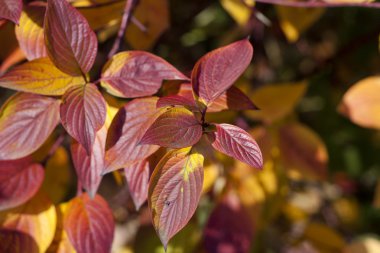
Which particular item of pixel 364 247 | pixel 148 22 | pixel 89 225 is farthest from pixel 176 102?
pixel 364 247

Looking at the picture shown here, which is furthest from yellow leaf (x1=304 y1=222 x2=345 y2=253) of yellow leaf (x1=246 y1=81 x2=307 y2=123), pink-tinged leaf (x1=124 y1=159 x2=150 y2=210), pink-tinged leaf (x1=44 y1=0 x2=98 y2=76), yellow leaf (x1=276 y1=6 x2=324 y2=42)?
pink-tinged leaf (x1=44 y1=0 x2=98 y2=76)

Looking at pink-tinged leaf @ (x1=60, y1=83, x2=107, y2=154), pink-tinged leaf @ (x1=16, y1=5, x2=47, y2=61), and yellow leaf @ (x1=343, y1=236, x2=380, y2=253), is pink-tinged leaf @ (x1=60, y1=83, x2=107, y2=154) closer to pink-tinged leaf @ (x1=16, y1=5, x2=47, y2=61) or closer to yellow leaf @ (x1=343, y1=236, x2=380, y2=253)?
pink-tinged leaf @ (x1=16, y1=5, x2=47, y2=61)

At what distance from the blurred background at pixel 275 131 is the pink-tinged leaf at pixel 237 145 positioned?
0.61ft

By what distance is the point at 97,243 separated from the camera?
748 mm

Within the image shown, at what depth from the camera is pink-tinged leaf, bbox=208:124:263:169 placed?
2.04ft

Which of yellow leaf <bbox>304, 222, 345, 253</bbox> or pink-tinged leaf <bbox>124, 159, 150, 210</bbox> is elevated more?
pink-tinged leaf <bbox>124, 159, 150, 210</bbox>

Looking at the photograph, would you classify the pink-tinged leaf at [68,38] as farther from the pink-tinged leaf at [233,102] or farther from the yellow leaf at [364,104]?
the yellow leaf at [364,104]

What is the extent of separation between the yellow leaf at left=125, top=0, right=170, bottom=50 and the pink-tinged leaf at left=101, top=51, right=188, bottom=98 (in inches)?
10.0

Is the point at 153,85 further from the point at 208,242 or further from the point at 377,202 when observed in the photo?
the point at 377,202

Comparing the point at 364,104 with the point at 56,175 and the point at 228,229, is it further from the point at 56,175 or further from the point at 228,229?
the point at 56,175

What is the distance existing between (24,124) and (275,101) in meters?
0.59

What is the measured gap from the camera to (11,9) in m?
0.67

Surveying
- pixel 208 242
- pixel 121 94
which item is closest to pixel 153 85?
pixel 121 94

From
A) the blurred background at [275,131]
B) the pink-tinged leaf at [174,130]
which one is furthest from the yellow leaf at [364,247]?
the pink-tinged leaf at [174,130]
